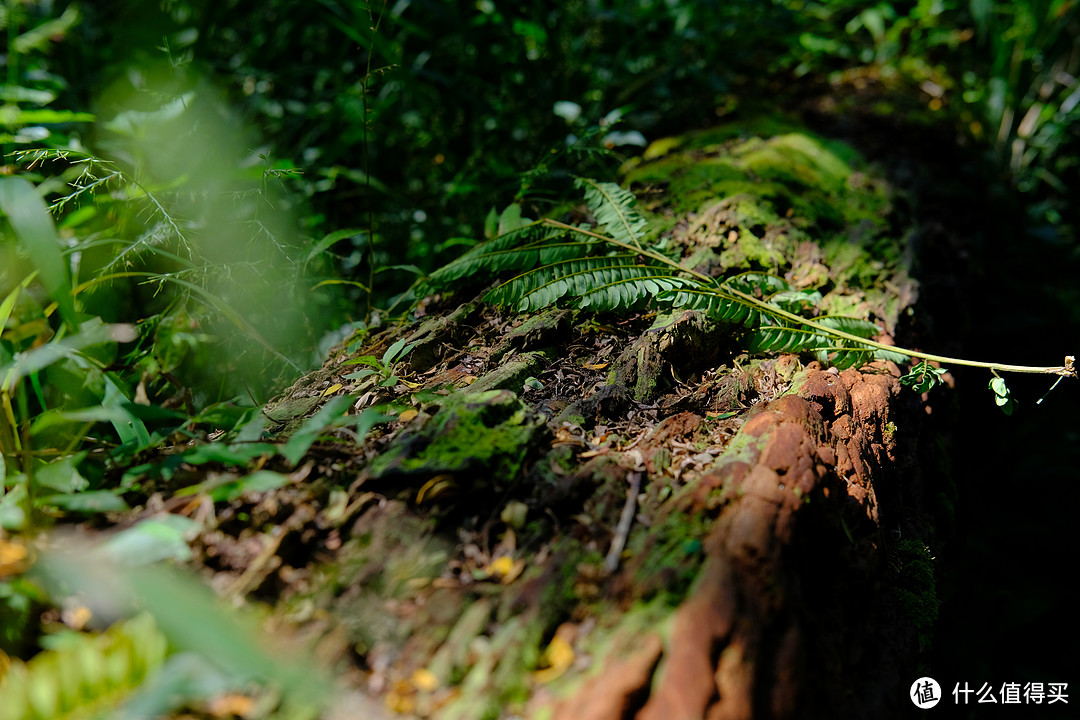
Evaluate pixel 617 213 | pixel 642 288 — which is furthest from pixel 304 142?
pixel 642 288

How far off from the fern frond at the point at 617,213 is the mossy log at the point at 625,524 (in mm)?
275

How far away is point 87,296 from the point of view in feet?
6.32

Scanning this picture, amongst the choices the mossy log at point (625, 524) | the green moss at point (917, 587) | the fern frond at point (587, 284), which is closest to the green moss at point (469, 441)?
the mossy log at point (625, 524)

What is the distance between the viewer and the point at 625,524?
1200mm

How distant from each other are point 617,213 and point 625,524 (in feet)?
3.90

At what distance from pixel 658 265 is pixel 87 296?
73.5 inches

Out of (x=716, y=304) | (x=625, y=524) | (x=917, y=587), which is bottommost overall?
(x=917, y=587)

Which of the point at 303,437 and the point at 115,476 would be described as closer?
the point at 303,437

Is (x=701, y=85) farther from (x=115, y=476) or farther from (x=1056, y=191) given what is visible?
(x=115, y=476)

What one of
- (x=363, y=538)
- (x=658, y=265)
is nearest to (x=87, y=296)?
(x=363, y=538)

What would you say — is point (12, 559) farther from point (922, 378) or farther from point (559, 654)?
point (922, 378)

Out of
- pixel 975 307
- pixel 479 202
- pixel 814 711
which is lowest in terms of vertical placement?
pixel 814 711

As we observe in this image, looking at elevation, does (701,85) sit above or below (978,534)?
above

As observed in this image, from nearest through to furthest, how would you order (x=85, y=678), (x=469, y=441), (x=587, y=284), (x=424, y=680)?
(x=85, y=678) → (x=424, y=680) → (x=469, y=441) → (x=587, y=284)
